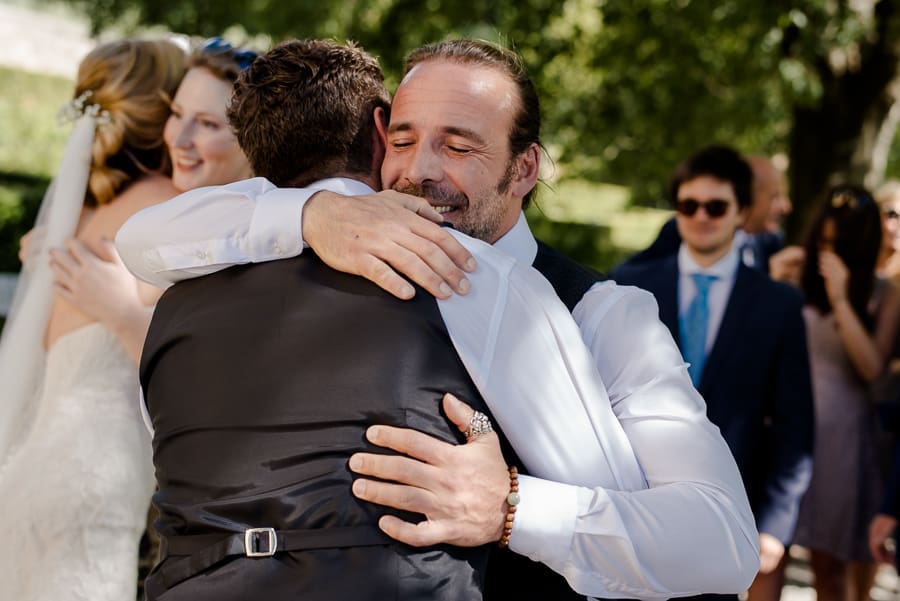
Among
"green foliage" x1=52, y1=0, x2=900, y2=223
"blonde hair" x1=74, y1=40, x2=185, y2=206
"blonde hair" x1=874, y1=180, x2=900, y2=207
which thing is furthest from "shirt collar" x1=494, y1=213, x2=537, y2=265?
"green foliage" x1=52, y1=0, x2=900, y2=223

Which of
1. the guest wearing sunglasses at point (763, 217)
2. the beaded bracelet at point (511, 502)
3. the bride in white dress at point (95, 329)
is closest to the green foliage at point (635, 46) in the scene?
the guest wearing sunglasses at point (763, 217)

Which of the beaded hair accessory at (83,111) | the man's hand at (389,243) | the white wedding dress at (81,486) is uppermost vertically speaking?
the beaded hair accessory at (83,111)

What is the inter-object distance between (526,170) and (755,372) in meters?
1.80

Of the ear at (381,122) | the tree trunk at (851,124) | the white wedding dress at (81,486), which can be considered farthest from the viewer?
the tree trunk at (851,124)

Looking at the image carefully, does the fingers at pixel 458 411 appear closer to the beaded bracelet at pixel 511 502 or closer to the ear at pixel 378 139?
the beaded bracelet at pixel 511 502

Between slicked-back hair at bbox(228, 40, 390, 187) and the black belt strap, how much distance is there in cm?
75

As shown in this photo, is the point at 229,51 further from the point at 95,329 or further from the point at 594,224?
the point at 594,224

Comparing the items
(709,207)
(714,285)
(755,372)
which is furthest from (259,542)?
(709,207)

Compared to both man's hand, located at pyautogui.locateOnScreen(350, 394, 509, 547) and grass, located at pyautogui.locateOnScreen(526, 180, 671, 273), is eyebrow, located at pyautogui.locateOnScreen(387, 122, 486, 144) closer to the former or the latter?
man's hand, located at pyautogui.locateOnScreen(350, 394, 509, 547)

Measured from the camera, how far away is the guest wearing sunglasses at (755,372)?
3.73m

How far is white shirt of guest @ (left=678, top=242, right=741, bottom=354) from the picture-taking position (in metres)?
3.99

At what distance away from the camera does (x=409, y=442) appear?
1.64 metres

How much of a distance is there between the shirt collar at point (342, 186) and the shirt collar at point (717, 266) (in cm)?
235

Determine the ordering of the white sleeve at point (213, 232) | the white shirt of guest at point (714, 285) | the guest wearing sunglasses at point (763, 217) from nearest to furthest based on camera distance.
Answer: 1. the white sleeve at point (213, 232)
2. the white shirt of guest at point (714, 285)
3. the guest wearing sunglasses at point (763, 217)
